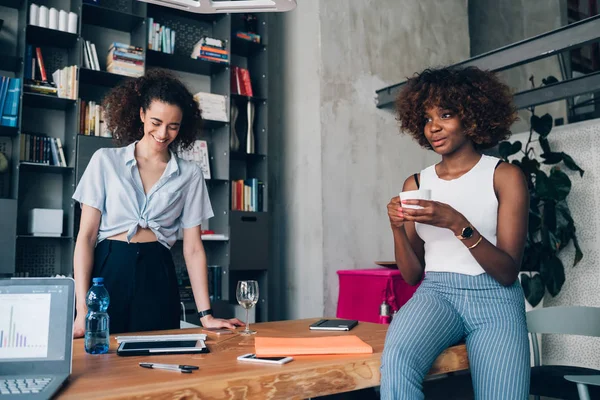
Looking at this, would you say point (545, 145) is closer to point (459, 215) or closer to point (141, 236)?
point (459, 215)

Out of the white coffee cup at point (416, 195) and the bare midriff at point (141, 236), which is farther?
the bare midriff at point (141, 236)

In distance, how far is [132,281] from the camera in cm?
200

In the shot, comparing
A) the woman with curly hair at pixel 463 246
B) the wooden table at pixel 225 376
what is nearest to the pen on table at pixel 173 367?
the wooden table at pixel 225 376

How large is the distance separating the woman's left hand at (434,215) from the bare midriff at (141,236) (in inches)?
38.8

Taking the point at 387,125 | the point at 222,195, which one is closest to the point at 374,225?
the point at 387,125

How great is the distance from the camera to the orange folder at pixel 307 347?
131 cm

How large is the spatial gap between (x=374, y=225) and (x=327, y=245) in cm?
48

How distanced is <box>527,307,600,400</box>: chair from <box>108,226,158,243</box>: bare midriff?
5.57 ft

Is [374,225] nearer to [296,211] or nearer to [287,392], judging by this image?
[296,211]

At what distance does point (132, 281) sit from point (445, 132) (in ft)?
3.89

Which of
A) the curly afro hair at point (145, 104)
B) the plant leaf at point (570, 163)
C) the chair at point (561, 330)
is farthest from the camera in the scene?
the plant leaf at point (570, 163)

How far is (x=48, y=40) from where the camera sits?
3.79m

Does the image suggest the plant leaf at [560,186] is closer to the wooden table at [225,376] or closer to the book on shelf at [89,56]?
the wooden table at [225,376]

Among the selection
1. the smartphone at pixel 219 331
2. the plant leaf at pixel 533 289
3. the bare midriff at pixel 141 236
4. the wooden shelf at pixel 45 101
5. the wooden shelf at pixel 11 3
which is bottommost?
the plant leaf at pixel 533 289
